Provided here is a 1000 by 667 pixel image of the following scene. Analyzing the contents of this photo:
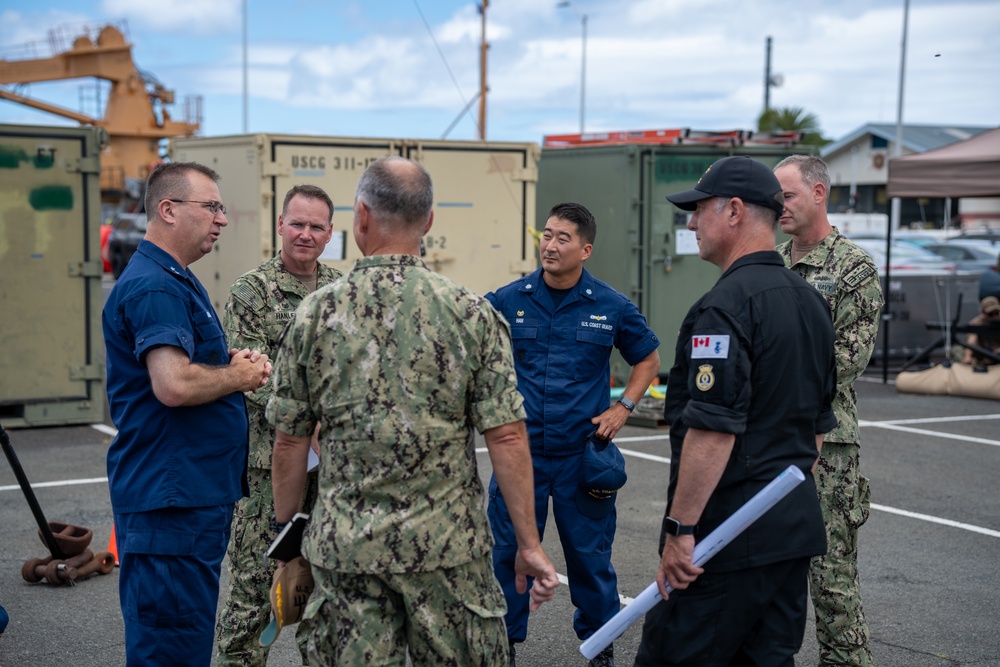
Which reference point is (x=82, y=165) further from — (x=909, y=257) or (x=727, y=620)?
(x=909, y=257)

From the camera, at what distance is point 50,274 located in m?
9.91

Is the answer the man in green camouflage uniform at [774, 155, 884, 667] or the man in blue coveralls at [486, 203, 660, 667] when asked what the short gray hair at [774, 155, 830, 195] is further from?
the man in blue coveralls at [486, 203, 660, 667]

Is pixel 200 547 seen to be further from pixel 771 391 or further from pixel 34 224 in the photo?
pixel 34 224

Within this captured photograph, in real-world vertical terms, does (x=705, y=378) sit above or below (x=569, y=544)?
above

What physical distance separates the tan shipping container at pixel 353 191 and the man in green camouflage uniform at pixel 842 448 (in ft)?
18.8

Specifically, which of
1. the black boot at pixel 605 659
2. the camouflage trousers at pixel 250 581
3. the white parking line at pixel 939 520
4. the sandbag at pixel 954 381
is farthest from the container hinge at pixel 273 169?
the sandbag at pixel 954 381

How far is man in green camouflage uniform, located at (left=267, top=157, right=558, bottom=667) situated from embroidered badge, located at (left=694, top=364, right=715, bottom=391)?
0.53m

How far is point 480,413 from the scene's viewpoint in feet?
9.38

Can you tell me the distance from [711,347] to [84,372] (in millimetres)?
8356

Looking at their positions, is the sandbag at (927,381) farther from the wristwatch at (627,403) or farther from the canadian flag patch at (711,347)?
the canadian flag patch at (711,347)

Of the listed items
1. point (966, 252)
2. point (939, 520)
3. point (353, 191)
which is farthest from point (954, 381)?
point (966, 252)

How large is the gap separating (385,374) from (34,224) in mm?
8085

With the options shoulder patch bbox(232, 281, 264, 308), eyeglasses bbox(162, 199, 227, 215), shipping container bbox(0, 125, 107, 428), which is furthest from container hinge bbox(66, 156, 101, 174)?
eyeglasses bbox(162, 199, 227, 215)

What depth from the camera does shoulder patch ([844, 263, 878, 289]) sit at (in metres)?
4.25
